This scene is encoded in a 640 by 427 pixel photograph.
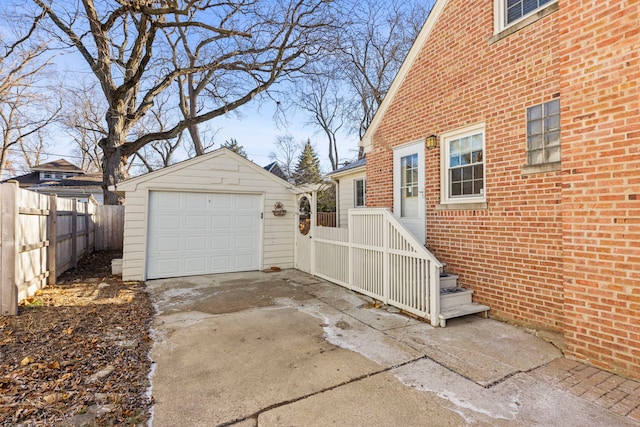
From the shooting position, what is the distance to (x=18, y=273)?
467cm

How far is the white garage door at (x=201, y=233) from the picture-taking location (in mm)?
7441

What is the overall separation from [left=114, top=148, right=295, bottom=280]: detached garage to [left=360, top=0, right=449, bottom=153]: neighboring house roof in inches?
114

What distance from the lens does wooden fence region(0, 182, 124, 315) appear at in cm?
437

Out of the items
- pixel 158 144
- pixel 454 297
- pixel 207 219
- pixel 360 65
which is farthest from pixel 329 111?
pixel 454 297

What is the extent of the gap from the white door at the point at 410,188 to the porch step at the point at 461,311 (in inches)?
55.3

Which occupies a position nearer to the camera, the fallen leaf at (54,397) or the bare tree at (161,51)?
the fallen leaf at (54,397)

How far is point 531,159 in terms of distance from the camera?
13.4 ft

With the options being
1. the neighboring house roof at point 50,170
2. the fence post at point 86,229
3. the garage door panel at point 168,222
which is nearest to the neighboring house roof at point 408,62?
the garage door panel at point 168,222

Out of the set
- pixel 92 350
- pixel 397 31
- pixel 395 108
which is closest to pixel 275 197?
pixel 395 108

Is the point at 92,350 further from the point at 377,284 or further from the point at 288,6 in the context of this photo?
the point at 288,6

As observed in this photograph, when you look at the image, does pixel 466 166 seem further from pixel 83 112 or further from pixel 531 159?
pixel 83 112

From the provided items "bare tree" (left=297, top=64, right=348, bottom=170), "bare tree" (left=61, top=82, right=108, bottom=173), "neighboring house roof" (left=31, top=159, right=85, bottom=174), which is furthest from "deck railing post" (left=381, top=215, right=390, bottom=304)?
"neighboring house roof" (left=31, top=159, right=85, bottom=174)

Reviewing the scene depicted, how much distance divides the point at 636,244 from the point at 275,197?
730 centimetres

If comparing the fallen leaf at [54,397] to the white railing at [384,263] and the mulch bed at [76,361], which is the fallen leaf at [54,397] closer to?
the mulch bed at [76,361]
